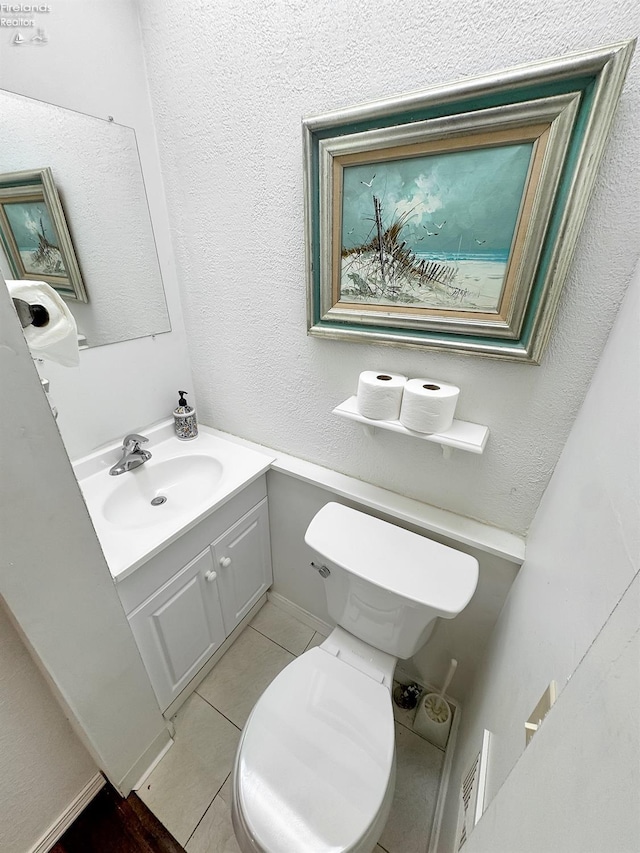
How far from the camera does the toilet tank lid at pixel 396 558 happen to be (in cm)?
84

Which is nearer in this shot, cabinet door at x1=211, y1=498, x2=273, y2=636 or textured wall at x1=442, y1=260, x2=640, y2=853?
textured wall at x1=442, y1=260, x2=640, y2=853

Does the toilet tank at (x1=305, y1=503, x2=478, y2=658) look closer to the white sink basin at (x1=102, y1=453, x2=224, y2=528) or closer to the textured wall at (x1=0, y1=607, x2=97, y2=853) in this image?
the white sink basin at (x1=102, y1=453, x2=224, y2=528)

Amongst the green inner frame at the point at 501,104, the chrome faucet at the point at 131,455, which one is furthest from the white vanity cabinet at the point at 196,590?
the green inner frame at the point at 501,104

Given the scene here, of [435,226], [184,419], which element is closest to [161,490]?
[184,419]

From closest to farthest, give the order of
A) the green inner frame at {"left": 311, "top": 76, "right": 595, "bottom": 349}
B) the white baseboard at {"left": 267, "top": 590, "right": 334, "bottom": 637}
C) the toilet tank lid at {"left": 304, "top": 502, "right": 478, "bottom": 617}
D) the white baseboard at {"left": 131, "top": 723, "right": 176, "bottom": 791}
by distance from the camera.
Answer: the green inner frame at {"left": 311, "top": 76, "right": 595, "bottom": 349}
the toilet tank lid at {"left": 304, "top": 502, "right": 478, "bottom": 617}
the white baseboard at {"left": 131, "top": 723, "right": 176, "bottom": 791}
the white baseboard at {"left": 267, "top": 590, "right": 334, "bottom": 637}

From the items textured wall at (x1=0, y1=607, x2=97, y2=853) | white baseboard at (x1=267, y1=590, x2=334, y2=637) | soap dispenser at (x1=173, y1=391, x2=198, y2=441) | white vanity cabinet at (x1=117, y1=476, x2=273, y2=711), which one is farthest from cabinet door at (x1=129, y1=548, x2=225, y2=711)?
soap dispenser at (x1=173, y1=391, x2=198, y2=441)

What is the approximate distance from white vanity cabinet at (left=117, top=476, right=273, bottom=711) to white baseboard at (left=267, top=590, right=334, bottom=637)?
0.15m

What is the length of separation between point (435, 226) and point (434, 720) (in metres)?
1.51

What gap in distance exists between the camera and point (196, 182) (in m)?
1.04

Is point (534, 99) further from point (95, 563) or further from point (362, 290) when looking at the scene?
point (95, 563)

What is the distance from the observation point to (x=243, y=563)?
131 cm

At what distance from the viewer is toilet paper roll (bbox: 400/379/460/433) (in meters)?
0.80

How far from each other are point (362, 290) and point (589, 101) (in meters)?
0.51

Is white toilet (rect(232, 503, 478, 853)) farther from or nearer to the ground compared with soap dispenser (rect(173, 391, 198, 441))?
nearer to the ground
